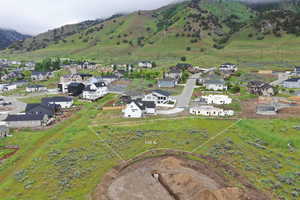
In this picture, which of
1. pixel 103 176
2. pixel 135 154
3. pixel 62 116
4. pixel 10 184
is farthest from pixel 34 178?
pixel 62 116

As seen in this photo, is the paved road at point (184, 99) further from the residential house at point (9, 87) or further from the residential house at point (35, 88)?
the residential house at point (9, 87)

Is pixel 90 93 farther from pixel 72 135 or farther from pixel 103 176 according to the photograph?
pixel 103 176

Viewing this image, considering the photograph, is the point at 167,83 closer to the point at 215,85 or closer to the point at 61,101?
the point at 215,85

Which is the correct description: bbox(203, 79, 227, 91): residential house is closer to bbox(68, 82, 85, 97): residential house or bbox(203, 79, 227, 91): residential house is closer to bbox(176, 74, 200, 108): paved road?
bbox(176, 74, 200, 108): paved road

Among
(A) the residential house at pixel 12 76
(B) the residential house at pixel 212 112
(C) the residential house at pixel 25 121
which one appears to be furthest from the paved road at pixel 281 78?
(A) the residential house at pixel 12 76

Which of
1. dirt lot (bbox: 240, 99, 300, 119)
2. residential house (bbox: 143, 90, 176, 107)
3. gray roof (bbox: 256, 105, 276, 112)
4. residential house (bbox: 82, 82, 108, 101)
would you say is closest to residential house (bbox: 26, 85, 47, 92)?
residential house (bbox: 82, 82, 108, 101)

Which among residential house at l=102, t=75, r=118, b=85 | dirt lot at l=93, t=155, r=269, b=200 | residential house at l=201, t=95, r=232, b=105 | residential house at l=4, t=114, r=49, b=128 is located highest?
residential house at l=102, t=75, r=118, b=85
